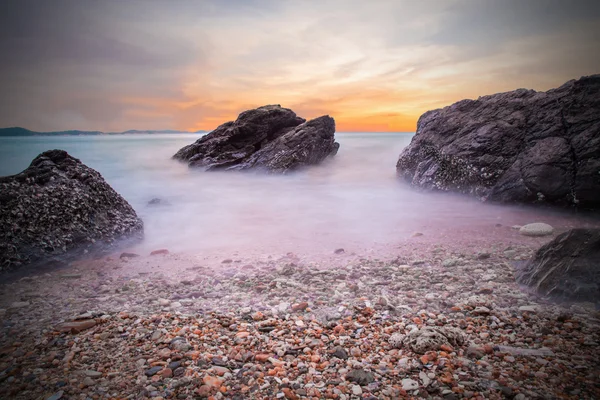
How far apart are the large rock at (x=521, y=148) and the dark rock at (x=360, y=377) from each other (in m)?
7.43

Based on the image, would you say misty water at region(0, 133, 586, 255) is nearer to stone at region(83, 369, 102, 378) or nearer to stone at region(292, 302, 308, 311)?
stone at region(292, 302, 308, 311)

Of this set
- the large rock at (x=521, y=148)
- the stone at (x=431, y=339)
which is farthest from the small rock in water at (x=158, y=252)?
the large rock at (x=521, y=148)

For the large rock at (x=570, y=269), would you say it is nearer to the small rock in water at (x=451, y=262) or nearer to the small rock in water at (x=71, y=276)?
the small rock in water at (x=451, y=262)

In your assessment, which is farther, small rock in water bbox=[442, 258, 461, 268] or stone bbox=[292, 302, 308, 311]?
small rock in water bbox=[442, 258, 461, 268]

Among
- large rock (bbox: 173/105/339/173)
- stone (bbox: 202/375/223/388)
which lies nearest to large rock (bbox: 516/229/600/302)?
stone (bbox: 202/375/223/388)

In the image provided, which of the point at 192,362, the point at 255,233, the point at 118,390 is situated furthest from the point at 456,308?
the point at 255,233

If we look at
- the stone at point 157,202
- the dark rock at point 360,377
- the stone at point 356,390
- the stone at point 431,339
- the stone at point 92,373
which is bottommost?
the stone at point 92,373

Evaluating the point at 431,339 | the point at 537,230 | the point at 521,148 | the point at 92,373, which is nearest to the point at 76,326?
the point at 92,373

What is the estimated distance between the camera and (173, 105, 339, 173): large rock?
16.8 m

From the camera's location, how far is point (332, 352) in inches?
104

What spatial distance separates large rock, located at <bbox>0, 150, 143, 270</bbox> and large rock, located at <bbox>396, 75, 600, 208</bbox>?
345 inches

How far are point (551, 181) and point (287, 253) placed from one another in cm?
663

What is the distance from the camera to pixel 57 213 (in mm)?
5305

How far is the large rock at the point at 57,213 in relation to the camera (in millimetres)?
4711
